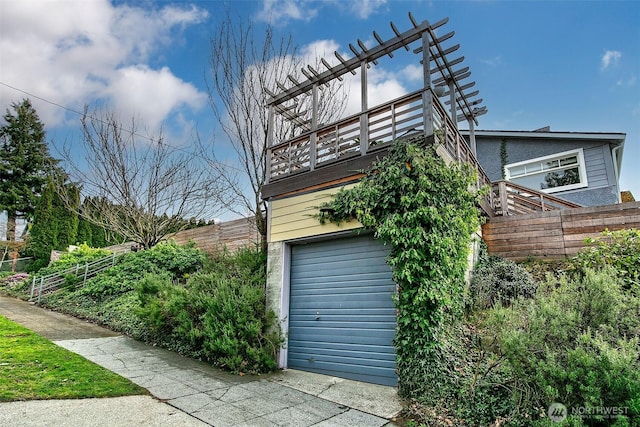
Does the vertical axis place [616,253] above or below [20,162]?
below

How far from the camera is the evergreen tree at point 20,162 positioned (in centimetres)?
2275

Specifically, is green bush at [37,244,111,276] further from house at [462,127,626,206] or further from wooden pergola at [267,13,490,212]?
house at [462,127,626,206]

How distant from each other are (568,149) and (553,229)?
7.84 metres

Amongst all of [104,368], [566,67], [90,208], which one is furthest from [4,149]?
[566,67]

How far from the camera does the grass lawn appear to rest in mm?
4422

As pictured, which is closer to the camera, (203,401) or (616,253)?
(203,401)

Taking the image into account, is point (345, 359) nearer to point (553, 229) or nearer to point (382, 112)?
point (382, 112)

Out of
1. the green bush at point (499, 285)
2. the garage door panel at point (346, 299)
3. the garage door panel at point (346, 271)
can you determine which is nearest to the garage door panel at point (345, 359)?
the garage door panel at point (346, 299)

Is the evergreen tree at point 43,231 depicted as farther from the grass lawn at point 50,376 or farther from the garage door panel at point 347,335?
the garage door panel at point 347,335

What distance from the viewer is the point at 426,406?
4.45m

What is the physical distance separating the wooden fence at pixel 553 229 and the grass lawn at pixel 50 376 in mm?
7603

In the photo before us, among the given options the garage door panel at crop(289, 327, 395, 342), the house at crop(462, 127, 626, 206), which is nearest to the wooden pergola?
the garage door panel at crop(289, 327, 395, 342)

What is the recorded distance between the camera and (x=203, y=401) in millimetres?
4598

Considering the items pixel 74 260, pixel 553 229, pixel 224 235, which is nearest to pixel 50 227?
pixel 74 260
